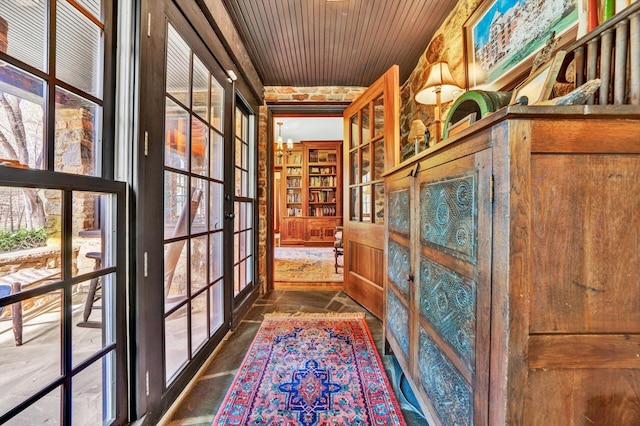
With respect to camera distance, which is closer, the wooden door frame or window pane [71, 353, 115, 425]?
window pane [71, 353, 115, 425]

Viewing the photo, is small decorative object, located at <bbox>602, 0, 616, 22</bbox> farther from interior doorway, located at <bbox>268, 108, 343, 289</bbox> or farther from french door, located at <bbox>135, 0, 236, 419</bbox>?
interior doorway, located at <bbox>268, 108, 343, 289</bbox>

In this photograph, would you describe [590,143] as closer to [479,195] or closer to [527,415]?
[479,195]

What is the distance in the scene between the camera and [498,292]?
621mm

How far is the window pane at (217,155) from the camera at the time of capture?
71.3 inches

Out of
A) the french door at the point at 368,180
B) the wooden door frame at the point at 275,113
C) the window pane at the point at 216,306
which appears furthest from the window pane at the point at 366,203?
the window pane at the point at 216,306

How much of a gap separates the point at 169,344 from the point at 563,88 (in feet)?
7.56

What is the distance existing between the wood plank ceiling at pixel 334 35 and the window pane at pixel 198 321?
2197 millimetres

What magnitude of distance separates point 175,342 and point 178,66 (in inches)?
63.2

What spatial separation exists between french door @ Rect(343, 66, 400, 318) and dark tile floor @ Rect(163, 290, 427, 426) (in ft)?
0.83

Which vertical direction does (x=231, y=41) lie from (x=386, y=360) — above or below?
above

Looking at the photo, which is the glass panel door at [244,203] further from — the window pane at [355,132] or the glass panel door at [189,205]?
the window pane at [355,132]

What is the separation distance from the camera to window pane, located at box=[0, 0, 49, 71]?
738 mm

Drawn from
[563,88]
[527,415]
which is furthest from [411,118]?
[527,415]

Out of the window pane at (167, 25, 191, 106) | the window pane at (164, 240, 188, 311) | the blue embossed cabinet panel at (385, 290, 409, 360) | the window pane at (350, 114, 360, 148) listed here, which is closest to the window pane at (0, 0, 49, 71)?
the window pane at (167, 25, 191, 106)
